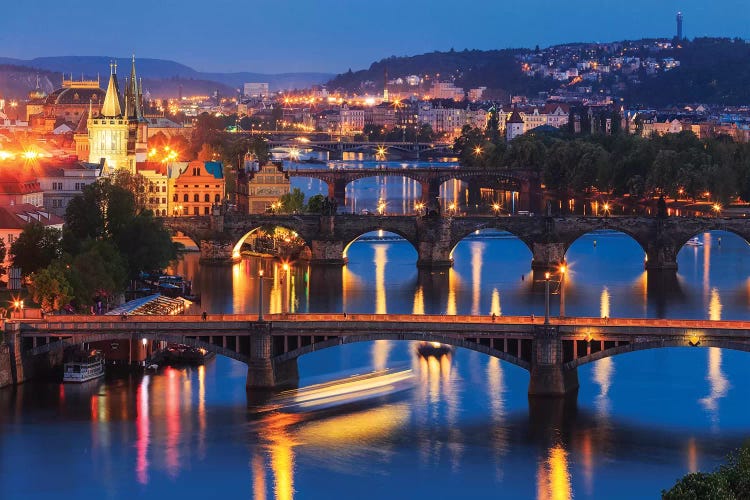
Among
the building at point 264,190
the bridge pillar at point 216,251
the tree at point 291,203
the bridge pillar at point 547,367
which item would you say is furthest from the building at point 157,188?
the bridge pillar at point 547,367

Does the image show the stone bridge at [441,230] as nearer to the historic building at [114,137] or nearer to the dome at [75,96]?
the historic building at [114,137]

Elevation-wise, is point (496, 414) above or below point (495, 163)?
below

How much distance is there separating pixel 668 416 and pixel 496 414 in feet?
11.0

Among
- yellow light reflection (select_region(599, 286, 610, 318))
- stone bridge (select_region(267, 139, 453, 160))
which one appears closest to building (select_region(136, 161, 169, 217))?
yellow light reflection (select_region(599, 286, 610, 318))

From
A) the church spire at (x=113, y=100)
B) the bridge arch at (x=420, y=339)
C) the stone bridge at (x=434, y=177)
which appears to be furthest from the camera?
the stone bridge at (x=434, y=177)

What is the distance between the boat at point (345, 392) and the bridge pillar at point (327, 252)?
21074 mm

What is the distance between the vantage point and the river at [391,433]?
29.9 meters

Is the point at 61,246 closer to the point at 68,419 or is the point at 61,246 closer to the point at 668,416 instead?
the point at 68,419

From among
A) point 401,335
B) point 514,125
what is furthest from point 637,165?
point 514,125

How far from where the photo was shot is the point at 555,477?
3028 centimetres

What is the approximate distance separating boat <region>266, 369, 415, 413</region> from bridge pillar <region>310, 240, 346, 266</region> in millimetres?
21074

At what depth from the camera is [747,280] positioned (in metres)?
55.7

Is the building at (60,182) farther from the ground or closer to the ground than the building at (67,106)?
closer to the ground

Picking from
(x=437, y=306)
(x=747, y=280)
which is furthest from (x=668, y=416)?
(x=747, y=280)
